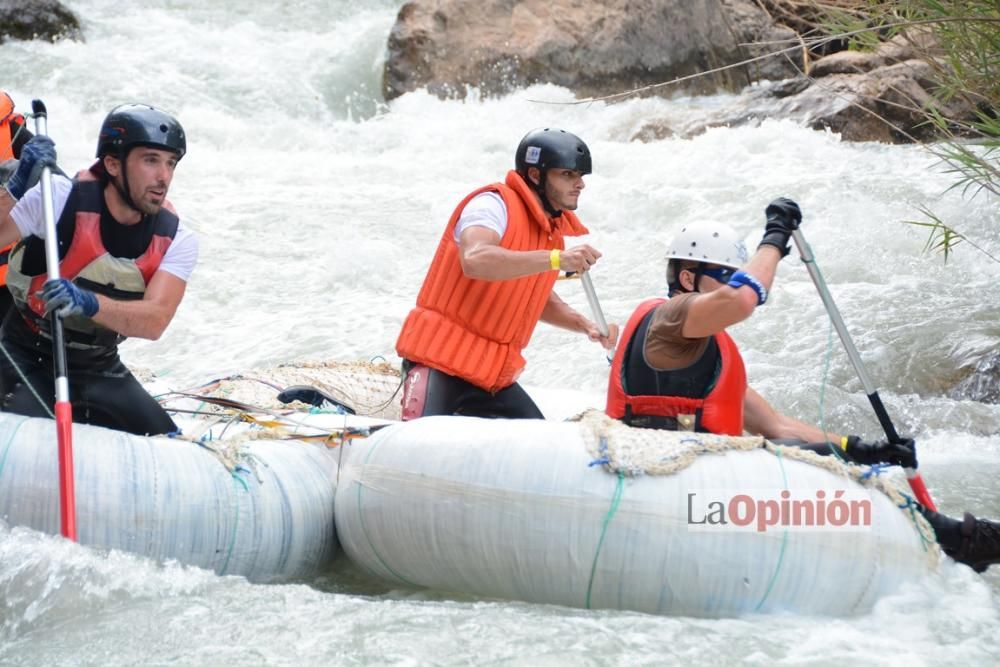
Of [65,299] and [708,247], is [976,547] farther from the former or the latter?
[65,299]

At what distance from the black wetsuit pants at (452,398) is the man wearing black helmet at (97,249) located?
89 cm

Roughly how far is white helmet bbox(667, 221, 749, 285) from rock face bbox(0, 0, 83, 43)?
1063 cm

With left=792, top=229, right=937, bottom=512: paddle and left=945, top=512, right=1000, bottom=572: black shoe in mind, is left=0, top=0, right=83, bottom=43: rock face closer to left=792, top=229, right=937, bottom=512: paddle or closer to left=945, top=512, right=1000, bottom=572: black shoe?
left=792, top=229, right=937, bottom=512: paddle

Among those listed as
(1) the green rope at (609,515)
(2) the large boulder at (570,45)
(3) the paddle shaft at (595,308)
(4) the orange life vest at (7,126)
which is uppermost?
(2) the large boulder at (570,45)

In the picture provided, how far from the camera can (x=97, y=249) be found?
3.65 m

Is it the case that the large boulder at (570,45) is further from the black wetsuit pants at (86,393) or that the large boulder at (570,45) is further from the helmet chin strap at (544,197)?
the black wetsuit pants at (86,393)

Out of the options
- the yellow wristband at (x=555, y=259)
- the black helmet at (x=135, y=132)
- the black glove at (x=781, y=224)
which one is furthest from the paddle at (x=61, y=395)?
the black glove at (x=781, y=224)

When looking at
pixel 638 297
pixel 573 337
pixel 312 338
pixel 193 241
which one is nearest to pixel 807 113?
pixel 638 297

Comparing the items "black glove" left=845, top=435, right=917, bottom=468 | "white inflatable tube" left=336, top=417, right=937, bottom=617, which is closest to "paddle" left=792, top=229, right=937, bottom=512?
"black glove" left=845, top=435, right=917, bottom=468

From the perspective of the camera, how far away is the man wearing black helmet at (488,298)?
13.8ft

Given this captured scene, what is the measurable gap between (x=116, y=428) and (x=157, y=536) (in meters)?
0.64

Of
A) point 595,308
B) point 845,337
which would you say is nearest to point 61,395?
point 595,308

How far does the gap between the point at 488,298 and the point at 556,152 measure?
54cm

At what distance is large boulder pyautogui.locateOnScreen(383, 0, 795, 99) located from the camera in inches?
514
